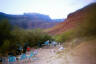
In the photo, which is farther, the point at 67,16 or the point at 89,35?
the point at 67,16

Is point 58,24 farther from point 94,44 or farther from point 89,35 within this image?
point 94,44

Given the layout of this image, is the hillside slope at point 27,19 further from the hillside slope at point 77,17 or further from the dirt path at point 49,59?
the dirt path at point 49,59

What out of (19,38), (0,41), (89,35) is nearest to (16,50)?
(19,38)

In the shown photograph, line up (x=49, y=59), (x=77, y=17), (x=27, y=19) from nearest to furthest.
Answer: (x=77, y=17), (x=49, y=59), (x=27, y=19)

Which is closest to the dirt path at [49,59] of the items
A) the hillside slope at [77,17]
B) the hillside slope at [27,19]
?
the hillside slope at [77,17]

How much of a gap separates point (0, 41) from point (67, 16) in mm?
3413

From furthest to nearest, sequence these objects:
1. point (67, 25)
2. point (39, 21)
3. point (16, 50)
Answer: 1. point (16, 50)
2. point (39, 21)
3. point (67, 25)

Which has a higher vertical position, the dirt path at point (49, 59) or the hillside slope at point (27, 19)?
the hillside slope at point (27, 19)

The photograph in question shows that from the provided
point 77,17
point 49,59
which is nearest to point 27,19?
point 49,59

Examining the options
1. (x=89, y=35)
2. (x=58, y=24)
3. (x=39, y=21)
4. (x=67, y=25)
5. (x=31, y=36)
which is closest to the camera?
(x=89, y=35)

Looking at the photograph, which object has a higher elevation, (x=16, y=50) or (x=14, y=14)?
(x=14, y=14)

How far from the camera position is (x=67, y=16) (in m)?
4.78

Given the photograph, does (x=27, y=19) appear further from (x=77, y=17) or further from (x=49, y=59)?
(x=77, y=17)

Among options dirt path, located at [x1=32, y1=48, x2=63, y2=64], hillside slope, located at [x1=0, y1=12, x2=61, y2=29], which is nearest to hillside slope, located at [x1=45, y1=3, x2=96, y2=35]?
hillside slope, located at [x1=0, y1=12, x2=61, y2=29]
